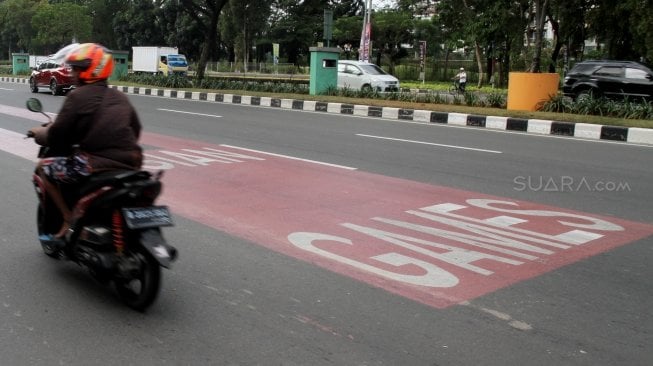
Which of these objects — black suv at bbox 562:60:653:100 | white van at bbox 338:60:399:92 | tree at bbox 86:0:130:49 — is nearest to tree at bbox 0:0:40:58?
tree at bbox 86:0:130:49

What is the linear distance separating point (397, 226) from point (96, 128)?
105 inches

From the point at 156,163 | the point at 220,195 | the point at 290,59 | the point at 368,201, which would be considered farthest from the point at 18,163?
the point at 290,59

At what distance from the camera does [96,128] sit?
12.0 feet

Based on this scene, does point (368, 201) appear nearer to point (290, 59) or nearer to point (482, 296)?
point (482, 296)

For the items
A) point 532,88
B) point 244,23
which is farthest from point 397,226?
point 244,23

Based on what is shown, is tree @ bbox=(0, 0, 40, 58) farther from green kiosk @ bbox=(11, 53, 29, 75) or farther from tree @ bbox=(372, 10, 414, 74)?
tree @ bbox=(372, 10, 414, 74)

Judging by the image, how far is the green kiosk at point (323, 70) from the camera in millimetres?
20375

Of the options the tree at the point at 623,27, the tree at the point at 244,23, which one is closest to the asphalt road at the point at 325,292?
the tree at the point at 623,27

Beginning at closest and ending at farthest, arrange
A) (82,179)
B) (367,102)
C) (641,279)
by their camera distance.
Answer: (82,179)
(641,279)
(367,102)

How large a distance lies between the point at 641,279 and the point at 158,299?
3.17m

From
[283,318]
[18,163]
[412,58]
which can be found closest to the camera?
[283,318]

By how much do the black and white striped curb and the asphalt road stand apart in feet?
15.5

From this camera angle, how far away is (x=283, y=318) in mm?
3514

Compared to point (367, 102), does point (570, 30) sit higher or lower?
higher
